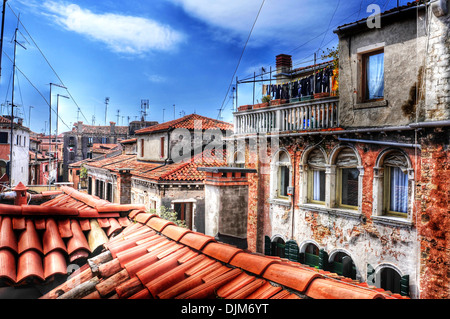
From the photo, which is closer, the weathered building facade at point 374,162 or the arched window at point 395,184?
the weathered building facade at point 374,162

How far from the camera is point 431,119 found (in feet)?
18.7

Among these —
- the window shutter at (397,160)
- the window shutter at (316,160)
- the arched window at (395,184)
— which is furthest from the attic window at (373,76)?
the window shutter at (316,160)

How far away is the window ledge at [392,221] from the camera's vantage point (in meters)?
6.16

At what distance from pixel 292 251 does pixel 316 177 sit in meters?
2.18

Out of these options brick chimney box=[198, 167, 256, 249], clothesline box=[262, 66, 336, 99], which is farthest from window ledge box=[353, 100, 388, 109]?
brick chimney box=[198, 167, 256, 249]

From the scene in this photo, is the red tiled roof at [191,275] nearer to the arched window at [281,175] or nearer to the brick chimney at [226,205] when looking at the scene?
the brick chimney at [226,205]

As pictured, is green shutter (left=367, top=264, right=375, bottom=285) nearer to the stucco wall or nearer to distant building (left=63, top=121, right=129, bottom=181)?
the stucco wall

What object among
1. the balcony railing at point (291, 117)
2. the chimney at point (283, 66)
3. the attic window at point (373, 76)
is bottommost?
the balcony railing at point (291, 117)

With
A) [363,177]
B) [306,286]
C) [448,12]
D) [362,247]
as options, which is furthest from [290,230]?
[306,286]

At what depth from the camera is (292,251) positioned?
28.0 feet

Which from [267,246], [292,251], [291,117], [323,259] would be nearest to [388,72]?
[291,117]

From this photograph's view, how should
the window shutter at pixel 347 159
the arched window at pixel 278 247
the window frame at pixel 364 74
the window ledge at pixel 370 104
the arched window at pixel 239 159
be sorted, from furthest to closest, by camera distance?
the arched window at pixel 239 159 < the arched window at pixel 278 247 < the window shutter at pixel 347 159 < the window frame at pixel 364 74 < the window ledge at pixel 370 104

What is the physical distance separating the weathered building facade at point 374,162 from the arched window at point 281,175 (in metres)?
0.03
